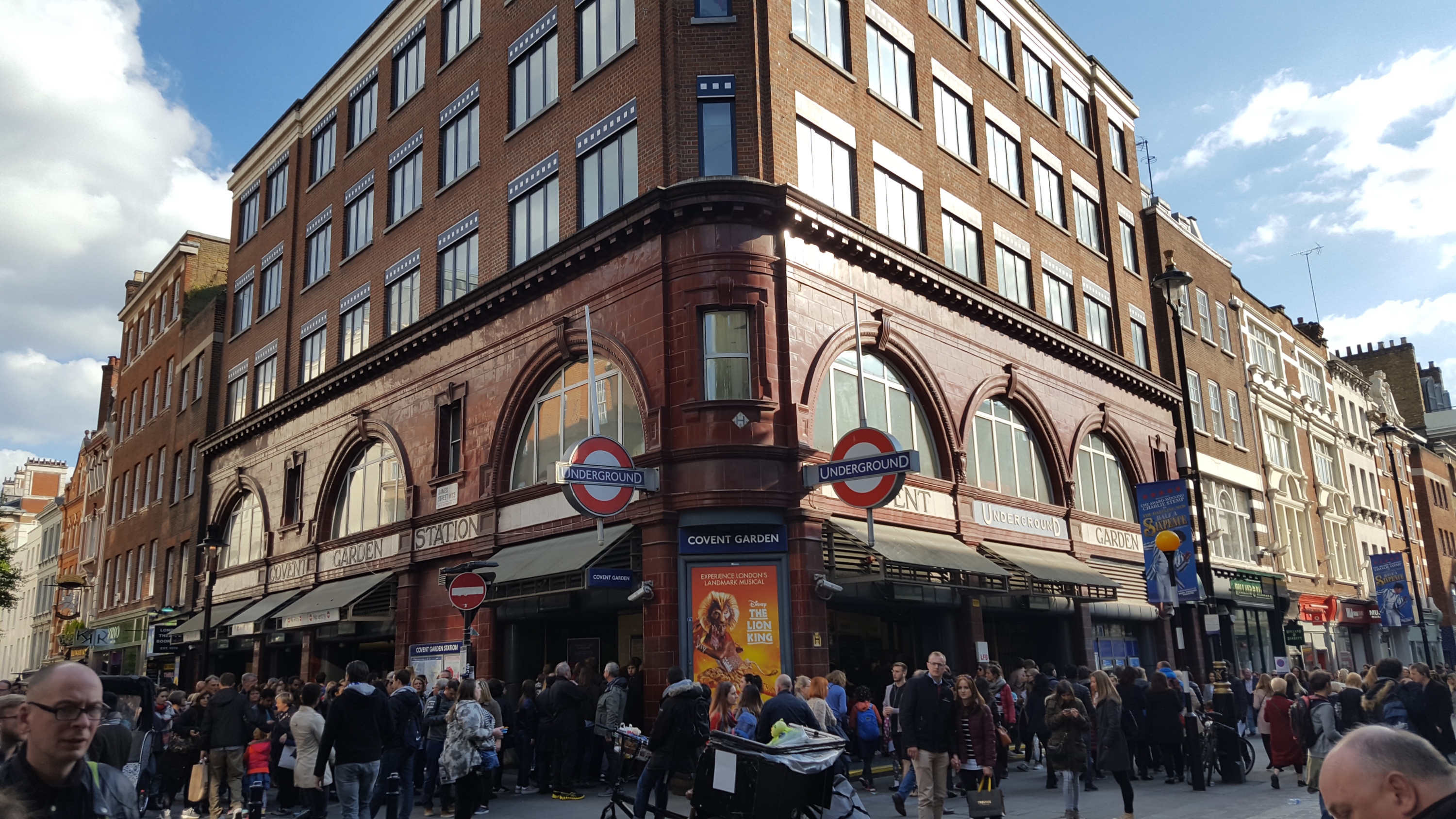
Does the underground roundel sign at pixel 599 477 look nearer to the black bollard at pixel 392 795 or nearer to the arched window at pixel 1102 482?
the black bollard at pixel 392 795

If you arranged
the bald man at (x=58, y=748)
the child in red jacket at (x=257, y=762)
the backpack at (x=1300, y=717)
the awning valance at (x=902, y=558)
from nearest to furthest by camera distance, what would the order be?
the bald man at (x=58, y=748) → the backpack at (x=1300, y=717) → the child in red jacket at (x=257, y=762) → the awning valance at (x=902, y=558)

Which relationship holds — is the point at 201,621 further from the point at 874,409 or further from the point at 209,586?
the point at 874,409

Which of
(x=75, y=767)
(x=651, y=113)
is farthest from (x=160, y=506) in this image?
(x=75, y=767)

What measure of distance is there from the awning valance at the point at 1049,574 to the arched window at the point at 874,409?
2.42 m

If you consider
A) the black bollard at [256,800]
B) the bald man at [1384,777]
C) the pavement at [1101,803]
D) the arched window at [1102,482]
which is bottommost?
the pavement at [1101,803]

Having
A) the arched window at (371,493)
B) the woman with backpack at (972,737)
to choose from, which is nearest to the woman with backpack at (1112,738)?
the woman with backpack at (972,737)

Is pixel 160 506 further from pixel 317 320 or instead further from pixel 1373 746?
pixel 1373 746

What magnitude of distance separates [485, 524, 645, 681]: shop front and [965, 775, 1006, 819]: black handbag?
7.47 m

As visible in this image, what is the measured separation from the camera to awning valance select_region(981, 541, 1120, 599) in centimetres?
2214

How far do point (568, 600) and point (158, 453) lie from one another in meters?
29.5

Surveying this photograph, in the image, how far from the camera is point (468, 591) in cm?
1574

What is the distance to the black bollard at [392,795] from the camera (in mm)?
12548

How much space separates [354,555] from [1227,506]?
28140mm

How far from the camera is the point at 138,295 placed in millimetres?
49625
